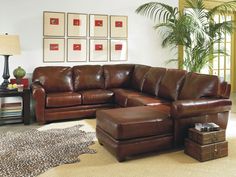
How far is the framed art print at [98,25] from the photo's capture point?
16.6 feet

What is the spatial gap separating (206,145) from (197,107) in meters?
0.43

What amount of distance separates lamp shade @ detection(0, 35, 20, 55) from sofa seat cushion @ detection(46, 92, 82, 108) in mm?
874

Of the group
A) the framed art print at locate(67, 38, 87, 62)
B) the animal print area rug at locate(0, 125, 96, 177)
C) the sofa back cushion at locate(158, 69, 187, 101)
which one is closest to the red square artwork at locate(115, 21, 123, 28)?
the framed art print at locate(67, 38, 87, 62)

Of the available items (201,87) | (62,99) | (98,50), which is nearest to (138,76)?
(98,50)

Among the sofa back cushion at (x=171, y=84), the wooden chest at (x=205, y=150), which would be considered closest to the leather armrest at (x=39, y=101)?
the sofa back cushion at (x=171, y=84)

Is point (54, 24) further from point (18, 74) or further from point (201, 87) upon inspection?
point (201, 87)

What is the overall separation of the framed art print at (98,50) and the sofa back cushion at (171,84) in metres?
1.62

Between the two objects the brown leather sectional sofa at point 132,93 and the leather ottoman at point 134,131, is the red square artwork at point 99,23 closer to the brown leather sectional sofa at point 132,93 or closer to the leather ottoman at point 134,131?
the brown leather sectional sofa at point 132,93

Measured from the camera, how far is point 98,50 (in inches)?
204

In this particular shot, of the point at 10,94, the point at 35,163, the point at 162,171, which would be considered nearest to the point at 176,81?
the point at 162,171

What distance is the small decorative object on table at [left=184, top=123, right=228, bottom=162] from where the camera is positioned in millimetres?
2647

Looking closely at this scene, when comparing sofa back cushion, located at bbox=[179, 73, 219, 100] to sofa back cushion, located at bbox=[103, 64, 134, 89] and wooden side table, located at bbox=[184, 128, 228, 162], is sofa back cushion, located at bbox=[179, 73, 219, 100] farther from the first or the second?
sofa back cushion, located at bbox=[103, 64, 134, 89]

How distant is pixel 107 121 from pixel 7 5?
9.89 feet

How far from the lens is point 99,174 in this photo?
2.41 meters
